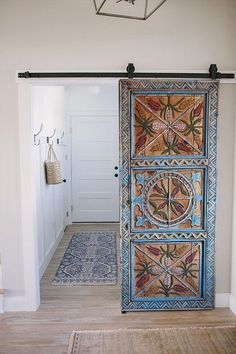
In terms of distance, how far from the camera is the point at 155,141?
119 inches

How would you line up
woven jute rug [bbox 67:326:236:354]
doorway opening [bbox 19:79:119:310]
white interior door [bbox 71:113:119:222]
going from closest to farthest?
woven jute rug [bbox 67:326:236:354]
doorway opening [bbox 19:79:119:310]
white interior door [bbox 71:113:119:222]

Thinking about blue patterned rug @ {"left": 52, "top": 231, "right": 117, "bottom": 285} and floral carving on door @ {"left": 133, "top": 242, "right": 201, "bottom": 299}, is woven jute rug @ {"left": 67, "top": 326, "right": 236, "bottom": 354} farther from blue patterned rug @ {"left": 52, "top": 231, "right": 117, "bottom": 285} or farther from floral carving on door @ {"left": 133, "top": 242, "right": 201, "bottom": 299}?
blue patterned rug @ {"left": 52, "top": 231, "right": 117, "bottom": 285}

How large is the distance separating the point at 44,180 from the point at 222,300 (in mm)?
2531

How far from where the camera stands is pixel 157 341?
8.76ft

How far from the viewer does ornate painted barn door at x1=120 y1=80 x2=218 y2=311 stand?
2.99m

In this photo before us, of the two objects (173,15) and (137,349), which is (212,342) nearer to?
(137,349)

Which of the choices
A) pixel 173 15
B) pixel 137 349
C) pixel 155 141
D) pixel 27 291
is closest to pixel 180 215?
pixel 155 141

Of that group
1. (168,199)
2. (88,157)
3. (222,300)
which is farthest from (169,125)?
(88,157)

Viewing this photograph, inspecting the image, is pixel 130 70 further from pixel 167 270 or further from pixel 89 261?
pixel 89 261

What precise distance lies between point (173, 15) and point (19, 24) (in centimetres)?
137

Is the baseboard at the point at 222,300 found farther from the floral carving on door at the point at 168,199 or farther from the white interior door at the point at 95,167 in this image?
the white interior door at the point at 95,167

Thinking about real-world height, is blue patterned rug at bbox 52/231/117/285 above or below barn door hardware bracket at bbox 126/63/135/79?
below

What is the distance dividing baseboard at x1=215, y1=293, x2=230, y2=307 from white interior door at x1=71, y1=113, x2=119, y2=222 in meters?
3.55

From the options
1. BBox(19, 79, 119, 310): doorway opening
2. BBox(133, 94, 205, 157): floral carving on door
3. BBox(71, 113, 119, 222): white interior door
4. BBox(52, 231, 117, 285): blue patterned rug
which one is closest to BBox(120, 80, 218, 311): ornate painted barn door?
BBox(133, 94, 205, 157): floral carving on door
